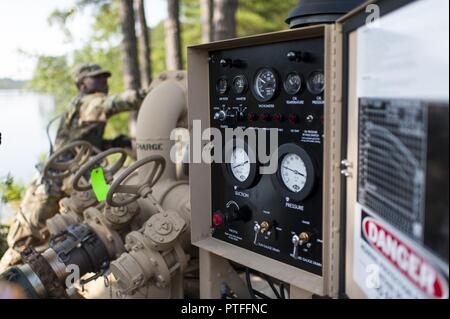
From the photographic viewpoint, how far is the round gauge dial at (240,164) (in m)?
2.58

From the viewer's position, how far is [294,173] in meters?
2.35

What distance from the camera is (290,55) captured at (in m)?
2.22

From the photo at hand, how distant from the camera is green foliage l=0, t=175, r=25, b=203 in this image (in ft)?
11.2

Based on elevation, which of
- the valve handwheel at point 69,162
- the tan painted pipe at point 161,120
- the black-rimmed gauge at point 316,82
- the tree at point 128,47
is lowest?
the valve handwheel at point 69,162

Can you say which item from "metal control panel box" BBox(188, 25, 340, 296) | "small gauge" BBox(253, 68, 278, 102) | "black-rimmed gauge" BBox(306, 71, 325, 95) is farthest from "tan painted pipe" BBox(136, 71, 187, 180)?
"black-rimmed gauge" BBox(306, 71, 325, 95)

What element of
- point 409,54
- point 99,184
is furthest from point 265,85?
point 99,184

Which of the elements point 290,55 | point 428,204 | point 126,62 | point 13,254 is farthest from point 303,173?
point 126,62

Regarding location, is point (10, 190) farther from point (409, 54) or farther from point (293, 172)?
point (409, 54)

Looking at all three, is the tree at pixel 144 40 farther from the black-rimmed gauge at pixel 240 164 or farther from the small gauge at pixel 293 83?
the small gauge at pixel 293 83

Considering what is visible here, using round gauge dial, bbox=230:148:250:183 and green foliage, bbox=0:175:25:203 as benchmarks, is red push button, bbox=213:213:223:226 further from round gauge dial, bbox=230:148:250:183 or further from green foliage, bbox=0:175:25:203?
green foliage, bbox=0:175:25:203

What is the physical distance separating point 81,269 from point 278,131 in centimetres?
159

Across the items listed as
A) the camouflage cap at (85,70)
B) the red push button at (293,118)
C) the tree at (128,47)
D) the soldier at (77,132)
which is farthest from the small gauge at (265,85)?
the tree at (128,47)

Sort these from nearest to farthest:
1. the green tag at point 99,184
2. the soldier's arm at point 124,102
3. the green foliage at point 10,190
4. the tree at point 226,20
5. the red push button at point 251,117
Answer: the red push button at point 251,117 → the green tag at point 99,184 → the green foliage at point 10,190 → the soldier's arm at point 124,102 → the tree at point 226,20

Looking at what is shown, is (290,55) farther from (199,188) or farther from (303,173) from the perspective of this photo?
(199,188)
